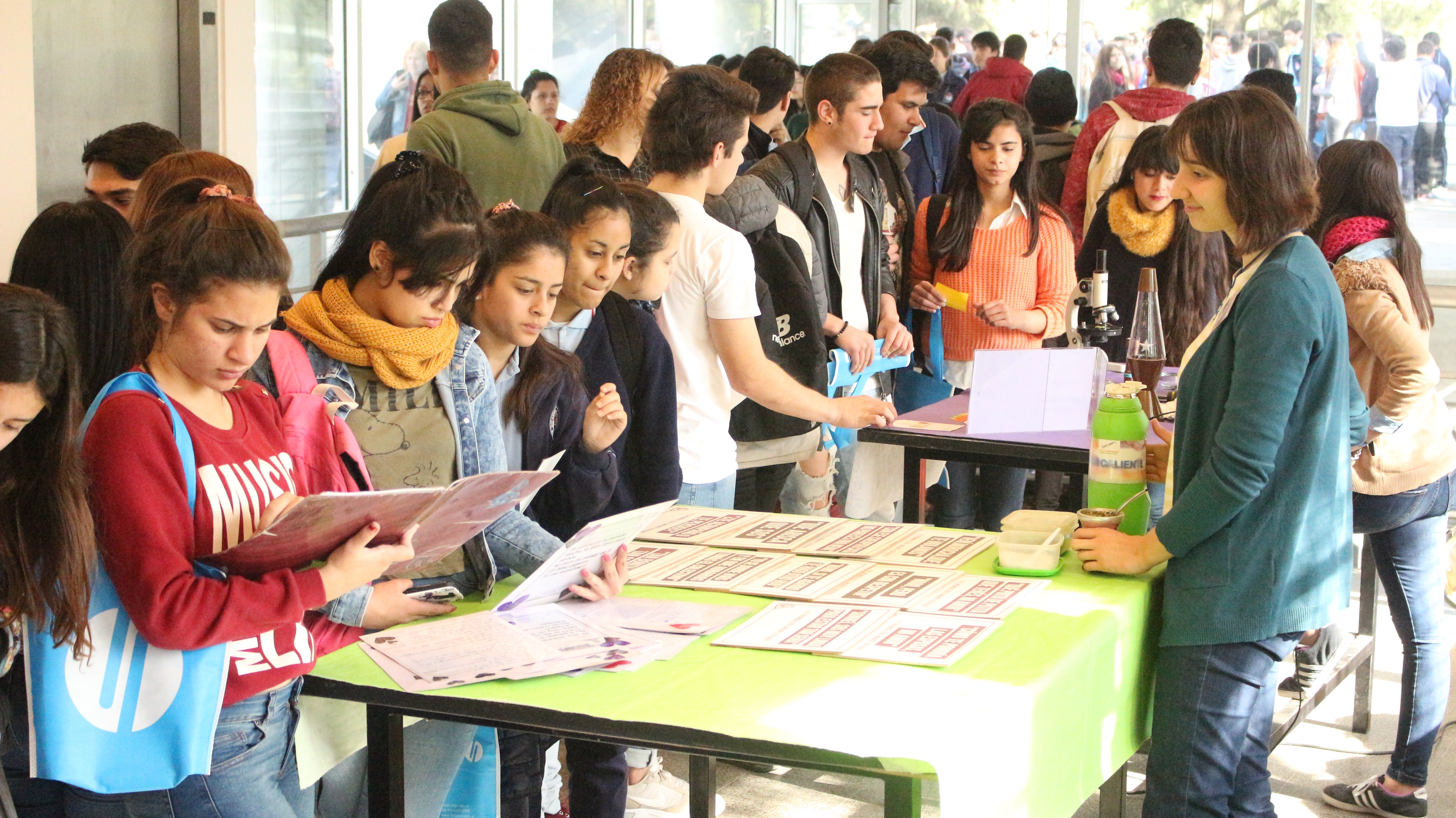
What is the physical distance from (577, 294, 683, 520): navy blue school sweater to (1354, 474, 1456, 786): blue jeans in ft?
4.91

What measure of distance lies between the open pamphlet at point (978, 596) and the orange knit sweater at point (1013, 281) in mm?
1945

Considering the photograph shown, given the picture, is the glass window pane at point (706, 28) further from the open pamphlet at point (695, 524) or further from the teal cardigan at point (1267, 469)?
the teal cardigan at point (1267, 469)

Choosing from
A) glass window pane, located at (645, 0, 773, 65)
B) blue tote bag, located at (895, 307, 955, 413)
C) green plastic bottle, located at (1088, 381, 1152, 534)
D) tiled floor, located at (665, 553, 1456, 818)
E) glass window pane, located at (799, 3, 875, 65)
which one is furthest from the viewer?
glass window pane, located at (799, 3, 875, 65)

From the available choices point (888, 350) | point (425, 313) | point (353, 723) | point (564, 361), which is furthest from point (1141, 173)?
point (353, 723)

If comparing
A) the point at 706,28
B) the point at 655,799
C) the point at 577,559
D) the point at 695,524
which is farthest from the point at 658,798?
the point at 706,28

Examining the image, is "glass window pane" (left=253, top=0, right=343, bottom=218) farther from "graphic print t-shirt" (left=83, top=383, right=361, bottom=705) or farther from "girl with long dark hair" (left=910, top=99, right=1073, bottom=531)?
"graphic print t-shirt" (left=83, top=383, right=361, bottom=705)

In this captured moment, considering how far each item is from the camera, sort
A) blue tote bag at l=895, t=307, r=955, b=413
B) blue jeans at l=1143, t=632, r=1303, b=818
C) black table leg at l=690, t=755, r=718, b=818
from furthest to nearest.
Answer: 1. blue tote bag at l=895, t=307, r=955, b=413
2. black table leg at l=690, t=755, r=718, b=818
3. blue jeans at l=1143, t=632, r=1303, b=818

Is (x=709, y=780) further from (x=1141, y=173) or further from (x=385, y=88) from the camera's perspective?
(x=385, y=88)

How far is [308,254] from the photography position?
20.3 ft

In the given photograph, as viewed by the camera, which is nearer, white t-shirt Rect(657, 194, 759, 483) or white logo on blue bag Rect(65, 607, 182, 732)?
white logo on blue bag Rect(65, 607, 182, 732)

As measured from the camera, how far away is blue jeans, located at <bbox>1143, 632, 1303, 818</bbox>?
6.68ft

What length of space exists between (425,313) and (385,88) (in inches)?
198

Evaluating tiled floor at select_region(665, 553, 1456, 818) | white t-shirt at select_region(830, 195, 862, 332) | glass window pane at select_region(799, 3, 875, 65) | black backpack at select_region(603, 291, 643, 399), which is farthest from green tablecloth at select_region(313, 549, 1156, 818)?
glass window pane at select_region(799, 3, 875, 65)

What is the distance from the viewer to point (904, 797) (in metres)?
1.48
